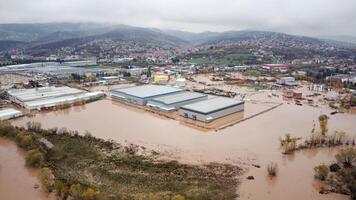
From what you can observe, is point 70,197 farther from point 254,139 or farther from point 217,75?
point 217,75

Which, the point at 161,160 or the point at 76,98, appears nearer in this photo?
the point at 161,160

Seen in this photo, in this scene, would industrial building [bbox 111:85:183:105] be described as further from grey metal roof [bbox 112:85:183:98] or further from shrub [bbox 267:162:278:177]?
shrub [bbox 267:162:278:177]

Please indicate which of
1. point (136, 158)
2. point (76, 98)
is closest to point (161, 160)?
point (136, 158)

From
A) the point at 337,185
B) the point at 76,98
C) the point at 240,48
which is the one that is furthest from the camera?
the point at 240,48

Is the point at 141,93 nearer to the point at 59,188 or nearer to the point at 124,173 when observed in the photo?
the point at 124,173

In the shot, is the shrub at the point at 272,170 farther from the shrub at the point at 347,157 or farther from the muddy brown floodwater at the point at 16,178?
the muddy brown floodwater at the point at 16,178

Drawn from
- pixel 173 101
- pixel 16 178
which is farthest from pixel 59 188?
pixel 173 101

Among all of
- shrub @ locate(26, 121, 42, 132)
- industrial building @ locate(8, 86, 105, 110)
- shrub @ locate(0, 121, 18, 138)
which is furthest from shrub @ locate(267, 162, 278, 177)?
industrial building @ locate(8, 86, 105, 110)
